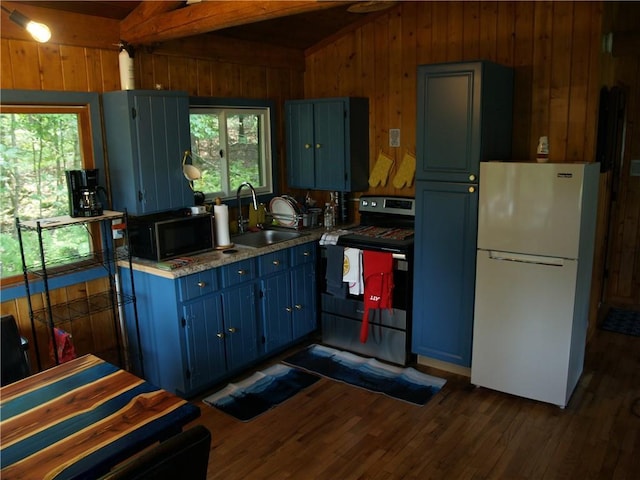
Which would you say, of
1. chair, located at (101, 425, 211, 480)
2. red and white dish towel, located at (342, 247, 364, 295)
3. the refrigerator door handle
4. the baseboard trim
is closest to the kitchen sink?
red and white dish towel, located at (342, 247, 364, 295)

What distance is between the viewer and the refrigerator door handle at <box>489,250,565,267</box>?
125 inches

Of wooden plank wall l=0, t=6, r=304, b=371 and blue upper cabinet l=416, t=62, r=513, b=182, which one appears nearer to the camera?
wooden plank wall l=0, t=6, r=304, b=371

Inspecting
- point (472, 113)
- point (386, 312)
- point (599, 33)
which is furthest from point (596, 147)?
point (386, 312)

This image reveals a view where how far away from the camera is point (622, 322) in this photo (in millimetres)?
4703

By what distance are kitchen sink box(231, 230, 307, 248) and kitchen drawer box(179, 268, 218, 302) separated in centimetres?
62

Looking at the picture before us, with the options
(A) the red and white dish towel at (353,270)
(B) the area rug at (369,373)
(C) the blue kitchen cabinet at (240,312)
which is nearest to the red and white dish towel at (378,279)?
(A) the red and white dish towel at (353,270)

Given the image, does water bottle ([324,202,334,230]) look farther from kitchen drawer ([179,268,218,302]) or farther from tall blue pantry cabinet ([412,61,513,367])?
kitchen drawer ([179,268,218,302])

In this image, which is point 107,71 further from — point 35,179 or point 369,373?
point 369,373

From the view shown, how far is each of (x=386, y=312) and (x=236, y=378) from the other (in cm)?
117

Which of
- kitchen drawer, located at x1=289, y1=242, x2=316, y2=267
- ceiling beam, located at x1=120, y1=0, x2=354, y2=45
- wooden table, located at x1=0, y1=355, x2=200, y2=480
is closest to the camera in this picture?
wooden table, located at x1=0, y1=355, x2=200, y2=480

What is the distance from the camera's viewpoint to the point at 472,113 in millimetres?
3383

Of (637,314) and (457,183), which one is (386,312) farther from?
(637,314)

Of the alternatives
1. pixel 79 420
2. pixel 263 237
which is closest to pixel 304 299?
pixel 263 237

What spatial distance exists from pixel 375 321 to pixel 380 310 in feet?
0.33
